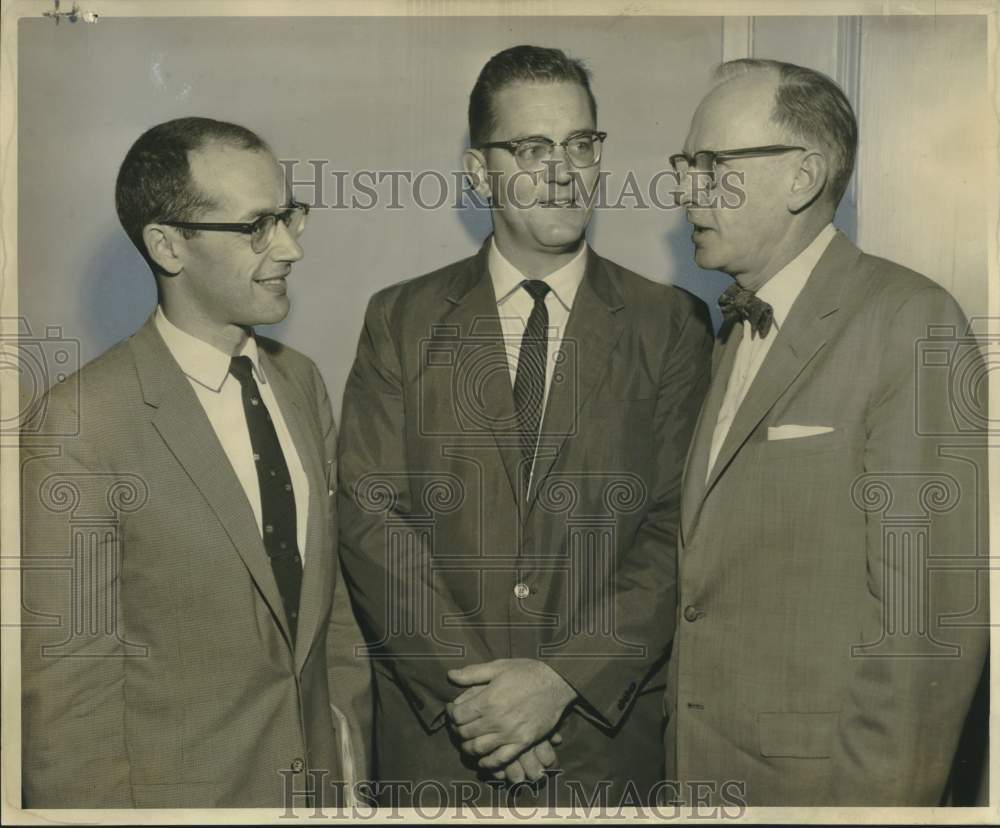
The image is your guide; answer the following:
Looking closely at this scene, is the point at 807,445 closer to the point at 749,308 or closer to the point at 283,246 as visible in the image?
the point at 749,308

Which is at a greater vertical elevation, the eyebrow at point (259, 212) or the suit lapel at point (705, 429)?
the eyebrow at point (259, 212)

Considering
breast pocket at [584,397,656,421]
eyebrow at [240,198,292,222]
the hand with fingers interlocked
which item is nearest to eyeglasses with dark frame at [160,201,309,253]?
eyebrow at [240,198,292,222]

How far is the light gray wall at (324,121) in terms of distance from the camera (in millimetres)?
2980

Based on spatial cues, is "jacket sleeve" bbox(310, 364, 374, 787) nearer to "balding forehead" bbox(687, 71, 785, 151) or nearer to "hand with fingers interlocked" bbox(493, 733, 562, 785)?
"hand with fingers interlocked" bbox(493, 733, 562, 785)

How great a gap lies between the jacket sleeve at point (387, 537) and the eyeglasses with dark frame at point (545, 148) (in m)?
0.45

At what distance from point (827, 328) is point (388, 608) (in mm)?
1144

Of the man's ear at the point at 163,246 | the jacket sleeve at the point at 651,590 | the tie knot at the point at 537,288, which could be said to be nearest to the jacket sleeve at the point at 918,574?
the jacket sleeve at the point at 651,590

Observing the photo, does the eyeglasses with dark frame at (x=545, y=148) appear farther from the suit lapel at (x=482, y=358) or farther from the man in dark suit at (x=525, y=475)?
the suit lapel at (x=482, y=358)

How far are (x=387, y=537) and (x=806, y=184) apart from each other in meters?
1.21

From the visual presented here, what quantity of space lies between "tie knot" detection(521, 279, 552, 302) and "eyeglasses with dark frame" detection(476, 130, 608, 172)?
0.25 meters

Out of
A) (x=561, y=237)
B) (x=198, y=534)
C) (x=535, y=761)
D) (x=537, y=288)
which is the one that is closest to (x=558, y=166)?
(x=561, y=237)

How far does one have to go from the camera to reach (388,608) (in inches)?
117

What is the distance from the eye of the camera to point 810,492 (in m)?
2.82

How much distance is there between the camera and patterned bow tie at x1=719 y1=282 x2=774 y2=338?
2.84 meters
